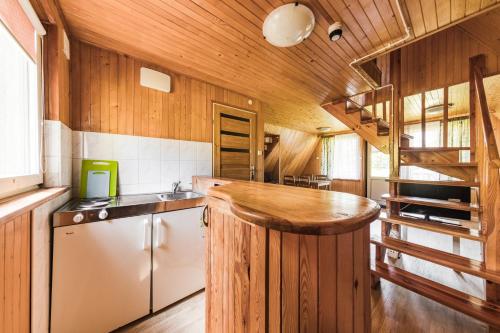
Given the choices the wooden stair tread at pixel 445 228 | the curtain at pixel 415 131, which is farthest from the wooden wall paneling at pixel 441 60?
the curtain at pixel 415 131

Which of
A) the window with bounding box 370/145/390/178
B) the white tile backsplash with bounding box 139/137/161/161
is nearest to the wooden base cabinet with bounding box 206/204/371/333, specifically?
the white tile backsplash with bounding box 139/137/161/161

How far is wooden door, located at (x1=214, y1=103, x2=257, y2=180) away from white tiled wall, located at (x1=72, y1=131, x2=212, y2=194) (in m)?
0.29

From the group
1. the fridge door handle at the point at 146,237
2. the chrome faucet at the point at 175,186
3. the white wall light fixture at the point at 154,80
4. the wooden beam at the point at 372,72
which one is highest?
the wooden beam at the point at 372,72

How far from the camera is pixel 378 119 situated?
9.52 ft

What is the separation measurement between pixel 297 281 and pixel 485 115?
2.22 m

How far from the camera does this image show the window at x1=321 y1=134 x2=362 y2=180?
20.1ft

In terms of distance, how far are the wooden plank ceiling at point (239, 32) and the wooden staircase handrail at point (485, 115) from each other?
0.72 meters

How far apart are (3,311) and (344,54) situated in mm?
3008

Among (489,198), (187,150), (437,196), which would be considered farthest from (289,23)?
(437,196)

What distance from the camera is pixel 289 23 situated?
1.37 m

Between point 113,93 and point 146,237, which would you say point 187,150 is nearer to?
point 113,93

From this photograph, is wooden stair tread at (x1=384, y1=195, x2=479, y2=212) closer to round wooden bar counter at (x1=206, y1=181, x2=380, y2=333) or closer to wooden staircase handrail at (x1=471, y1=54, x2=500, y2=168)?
wooden staircase handrail at (x1=471, y1=54, x2=500, y2=168)

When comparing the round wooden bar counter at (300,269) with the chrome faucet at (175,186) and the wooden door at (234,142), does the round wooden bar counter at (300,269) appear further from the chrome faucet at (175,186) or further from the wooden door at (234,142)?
the wooden door at (234,142)

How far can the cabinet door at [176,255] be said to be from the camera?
64.3 inches
